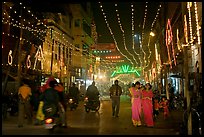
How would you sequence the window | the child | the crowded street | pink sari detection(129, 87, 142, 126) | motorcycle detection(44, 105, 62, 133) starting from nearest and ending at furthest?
motorcycle detection(44, 105, 62, 133) < the crowded street < pink sari detection(129, 87, 142, 126) < the child < the window

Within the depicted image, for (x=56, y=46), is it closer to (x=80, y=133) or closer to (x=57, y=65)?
(x=57, y=65)

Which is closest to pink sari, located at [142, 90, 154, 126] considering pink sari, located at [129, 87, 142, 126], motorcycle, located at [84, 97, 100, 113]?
pink sari, located at [129, 87, 142, 126]

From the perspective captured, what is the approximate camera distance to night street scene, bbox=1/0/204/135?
455 inches

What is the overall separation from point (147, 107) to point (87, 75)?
41559 millimetres

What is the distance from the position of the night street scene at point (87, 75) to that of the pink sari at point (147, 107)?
39 millimetres

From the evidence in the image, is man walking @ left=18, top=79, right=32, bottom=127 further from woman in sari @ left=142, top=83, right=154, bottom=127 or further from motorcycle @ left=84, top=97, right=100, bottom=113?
motorcycle @ left=84, top=97, right=100, bottom=113

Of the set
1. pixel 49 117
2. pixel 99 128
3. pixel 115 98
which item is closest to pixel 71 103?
pixel 115 98

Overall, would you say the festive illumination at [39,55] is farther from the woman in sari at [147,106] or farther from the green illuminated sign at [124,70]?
the green illuminated sign at [124,70]

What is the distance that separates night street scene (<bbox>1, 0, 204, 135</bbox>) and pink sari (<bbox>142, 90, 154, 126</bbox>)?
0.04m

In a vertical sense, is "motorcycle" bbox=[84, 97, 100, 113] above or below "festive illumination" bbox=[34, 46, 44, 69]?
below

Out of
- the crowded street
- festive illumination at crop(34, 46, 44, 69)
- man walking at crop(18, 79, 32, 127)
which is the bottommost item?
the crowded street

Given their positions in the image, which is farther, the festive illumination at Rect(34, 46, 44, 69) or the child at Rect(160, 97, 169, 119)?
the festive illumination at Rect(34, 46, 44, 69)

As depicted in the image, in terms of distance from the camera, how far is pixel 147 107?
13562 mm

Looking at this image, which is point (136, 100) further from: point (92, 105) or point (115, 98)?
point (92, 105)
